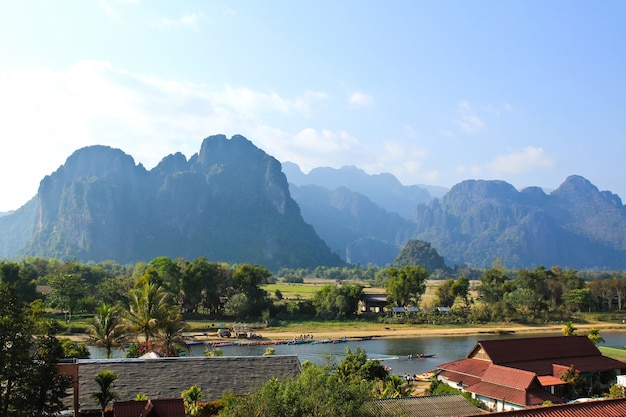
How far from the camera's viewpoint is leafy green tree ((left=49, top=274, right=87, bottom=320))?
4791cm

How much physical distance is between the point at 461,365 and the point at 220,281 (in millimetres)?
34618

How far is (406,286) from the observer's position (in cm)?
5794

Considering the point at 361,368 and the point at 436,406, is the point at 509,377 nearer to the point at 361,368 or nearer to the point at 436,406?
the point at 361,368

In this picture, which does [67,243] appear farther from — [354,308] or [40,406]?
[40,406]

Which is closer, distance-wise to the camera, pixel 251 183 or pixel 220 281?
pixel 220 281

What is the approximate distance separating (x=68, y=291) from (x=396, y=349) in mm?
28687

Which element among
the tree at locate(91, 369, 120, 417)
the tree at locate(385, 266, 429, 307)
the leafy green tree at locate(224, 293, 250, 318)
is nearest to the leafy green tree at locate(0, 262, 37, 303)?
the leafy green tree at locate(224, 293, 250, 318)

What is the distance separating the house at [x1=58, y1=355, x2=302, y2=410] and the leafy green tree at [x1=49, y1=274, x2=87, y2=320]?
36.4 meters

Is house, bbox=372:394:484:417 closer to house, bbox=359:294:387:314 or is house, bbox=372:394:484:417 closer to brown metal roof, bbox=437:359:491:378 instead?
brown metal roof, bbox=437:359:491:378

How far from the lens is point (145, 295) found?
2473 centimetres

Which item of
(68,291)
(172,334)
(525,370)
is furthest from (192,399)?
(68,291)

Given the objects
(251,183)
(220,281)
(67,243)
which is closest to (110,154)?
(67,243)

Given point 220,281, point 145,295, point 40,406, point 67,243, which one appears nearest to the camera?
point 40,406

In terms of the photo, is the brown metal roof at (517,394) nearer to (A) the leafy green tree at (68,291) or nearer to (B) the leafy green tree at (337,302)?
(B) the leafy green tree at (337,302)
